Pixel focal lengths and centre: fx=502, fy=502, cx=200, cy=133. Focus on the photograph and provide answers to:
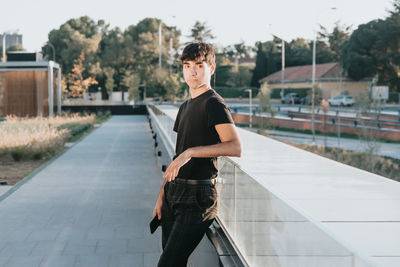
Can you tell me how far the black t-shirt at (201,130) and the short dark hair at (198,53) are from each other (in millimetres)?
216

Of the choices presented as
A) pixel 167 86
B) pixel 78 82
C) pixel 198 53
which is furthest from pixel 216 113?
pixel 78 82

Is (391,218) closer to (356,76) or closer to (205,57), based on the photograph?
(205,57)

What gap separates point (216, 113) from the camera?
9.29ft

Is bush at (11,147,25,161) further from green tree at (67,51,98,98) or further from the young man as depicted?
green tree at (67,51,98,98)

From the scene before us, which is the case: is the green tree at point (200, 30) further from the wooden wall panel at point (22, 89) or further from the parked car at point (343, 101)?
the wooden wall panel at point (22, 89)

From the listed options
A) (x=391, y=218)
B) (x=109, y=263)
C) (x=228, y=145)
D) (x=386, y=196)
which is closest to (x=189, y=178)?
(x=228, y=145)

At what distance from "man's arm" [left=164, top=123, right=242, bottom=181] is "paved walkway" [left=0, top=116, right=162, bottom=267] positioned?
3090 millimetres

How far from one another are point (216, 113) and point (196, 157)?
320 mm

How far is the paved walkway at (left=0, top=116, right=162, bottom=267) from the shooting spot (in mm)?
5844

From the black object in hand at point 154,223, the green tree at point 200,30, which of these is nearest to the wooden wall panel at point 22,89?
the black object in hand at point 154,223

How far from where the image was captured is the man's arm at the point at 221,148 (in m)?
2.82

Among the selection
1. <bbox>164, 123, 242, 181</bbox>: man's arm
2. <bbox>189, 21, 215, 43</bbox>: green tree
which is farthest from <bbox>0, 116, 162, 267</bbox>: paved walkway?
<bbox>189, 21, 215, 43</bbox>: green tree

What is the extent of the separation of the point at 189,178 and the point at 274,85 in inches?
2876

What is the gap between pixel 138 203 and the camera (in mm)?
8805
